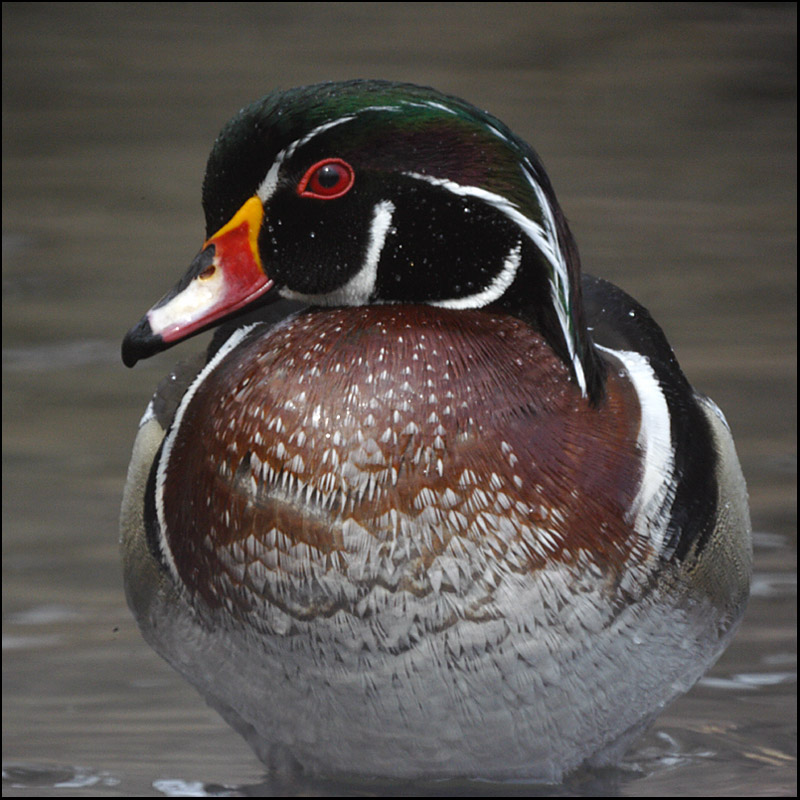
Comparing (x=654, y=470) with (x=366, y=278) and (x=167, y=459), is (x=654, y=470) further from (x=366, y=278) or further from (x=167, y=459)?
(x=167, y=459)

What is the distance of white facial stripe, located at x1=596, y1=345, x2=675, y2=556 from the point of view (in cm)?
104

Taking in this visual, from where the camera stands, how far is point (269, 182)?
38.6 inches

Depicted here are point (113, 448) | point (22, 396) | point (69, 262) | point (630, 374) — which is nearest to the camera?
point (630, 374)

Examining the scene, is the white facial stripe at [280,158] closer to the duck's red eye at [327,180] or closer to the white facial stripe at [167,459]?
the duck's red eye at [327,180]

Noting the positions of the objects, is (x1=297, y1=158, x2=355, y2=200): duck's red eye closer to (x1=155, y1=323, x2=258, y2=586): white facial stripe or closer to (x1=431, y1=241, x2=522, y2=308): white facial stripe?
(x1=431, y1=241, x2=522, y2=308): white facial stripe

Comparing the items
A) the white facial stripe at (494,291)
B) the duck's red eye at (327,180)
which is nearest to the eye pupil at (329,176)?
the duck's red eye at (327,180)

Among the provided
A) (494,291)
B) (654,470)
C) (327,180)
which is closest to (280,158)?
(327,180)

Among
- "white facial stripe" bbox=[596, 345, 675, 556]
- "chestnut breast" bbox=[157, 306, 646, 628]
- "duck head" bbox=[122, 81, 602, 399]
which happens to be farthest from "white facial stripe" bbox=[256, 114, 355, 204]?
"white facial stripe" bbox=[596, 345, 675, 556]

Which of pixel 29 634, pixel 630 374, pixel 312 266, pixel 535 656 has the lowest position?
pixel 29 634

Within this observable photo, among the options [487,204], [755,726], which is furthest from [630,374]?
[755,726]

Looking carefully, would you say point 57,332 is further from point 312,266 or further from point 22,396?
point 312,266

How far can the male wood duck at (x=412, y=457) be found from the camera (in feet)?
3.20

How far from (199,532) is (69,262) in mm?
1524

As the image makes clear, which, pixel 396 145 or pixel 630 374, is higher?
pixel 396 145
